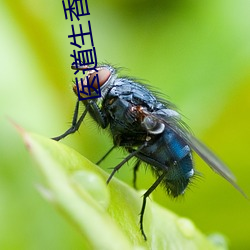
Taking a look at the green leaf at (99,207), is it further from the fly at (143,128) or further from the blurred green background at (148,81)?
the blurred green background at (148,81)

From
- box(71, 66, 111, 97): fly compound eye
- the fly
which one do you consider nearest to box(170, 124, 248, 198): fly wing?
the fly

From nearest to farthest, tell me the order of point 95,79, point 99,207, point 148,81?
point 99,207 < point 95,79 < point 148,81

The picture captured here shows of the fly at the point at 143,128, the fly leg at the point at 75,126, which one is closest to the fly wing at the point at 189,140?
the fly at the point at 143,128

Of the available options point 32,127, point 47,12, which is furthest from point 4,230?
point 47,12

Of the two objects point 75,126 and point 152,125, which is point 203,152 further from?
point 75,126

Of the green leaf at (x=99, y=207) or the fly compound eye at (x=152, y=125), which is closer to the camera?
the green leaf at (x=99, y=207)

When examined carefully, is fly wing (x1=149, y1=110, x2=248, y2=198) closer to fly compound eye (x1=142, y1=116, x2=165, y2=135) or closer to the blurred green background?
fly compound eye (x1=142, y1=116, x2=165, y2=135)

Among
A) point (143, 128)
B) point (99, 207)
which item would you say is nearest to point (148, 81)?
point (143, 128)
